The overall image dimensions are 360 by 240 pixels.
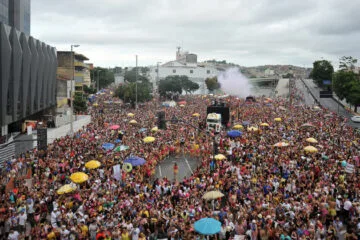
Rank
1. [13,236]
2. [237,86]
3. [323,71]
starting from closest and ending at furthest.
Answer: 1. [13,236]
2. [237,86]
3. [323,71]

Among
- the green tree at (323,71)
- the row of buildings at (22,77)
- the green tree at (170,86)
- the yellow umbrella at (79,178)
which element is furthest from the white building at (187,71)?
the yellow umbrella at (79,178)

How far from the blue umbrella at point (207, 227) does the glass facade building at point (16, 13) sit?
44.8 metres

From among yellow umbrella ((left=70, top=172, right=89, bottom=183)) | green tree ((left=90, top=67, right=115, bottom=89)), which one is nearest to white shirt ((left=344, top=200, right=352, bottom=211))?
yellow umbrella ((left=70, top=172, right=89, bottom=183))

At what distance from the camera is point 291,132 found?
105 feet

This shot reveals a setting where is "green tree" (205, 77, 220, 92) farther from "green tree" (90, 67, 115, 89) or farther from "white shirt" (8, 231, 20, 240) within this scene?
"white shirt" (8, 231, 20, 240)

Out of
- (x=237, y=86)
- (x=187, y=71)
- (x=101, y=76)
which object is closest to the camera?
(x=237, y=86)

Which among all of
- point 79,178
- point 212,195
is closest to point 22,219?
point 79,178

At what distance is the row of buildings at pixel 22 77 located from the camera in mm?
28281

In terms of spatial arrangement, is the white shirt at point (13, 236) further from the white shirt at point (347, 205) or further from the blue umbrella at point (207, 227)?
the white shirt at point (347, 205)

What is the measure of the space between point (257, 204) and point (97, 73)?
100285mm

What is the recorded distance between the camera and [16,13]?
5419cm

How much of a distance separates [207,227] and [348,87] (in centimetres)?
5887

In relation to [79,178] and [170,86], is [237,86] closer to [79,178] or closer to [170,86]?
[170,86]

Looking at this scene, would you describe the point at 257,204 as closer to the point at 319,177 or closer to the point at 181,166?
the point at 319,177
